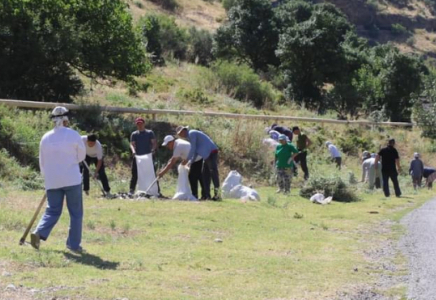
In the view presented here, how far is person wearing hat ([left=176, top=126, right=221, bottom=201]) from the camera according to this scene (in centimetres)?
1838

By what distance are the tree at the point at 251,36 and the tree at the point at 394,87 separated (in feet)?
33.3

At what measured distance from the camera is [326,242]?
13914 millimetres

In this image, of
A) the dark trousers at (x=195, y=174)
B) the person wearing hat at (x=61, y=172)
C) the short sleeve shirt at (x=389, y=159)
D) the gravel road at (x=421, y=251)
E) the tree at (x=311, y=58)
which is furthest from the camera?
the tree at (x=311, y=58)

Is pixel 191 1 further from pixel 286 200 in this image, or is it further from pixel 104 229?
pixel 104 229

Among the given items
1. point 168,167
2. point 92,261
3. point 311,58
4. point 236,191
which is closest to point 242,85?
point 311,58

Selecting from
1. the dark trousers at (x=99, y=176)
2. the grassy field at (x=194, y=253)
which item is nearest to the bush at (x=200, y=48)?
the dark trousers at (x=99, y=176)

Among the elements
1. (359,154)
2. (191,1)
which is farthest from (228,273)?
(191,1)

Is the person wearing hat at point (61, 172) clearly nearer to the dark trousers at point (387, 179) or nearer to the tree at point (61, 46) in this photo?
the dark trousers at point (387, 179)

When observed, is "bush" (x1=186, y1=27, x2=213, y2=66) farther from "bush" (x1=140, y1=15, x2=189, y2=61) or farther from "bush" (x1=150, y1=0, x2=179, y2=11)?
"bush" (x1=150, y1=0, x2=179, y2=11)

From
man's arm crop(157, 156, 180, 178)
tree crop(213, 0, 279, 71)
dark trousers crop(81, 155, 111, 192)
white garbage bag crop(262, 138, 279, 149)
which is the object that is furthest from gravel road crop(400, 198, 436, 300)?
tree crop(213, 0, 279, 71)

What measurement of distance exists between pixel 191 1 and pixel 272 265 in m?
89.5

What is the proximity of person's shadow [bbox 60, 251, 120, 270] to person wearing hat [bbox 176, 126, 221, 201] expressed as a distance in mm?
7612

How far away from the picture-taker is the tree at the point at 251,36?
61719 mm

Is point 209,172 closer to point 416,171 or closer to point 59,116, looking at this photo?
point 59,116
